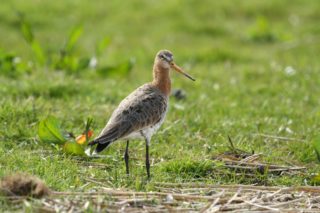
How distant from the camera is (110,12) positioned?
15414mm

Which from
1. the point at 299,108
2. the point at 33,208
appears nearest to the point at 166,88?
the point at 33,208

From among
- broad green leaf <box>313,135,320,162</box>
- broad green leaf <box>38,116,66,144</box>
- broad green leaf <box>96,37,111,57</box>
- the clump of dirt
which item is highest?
broad green leaf <box>96,37,111,57</box>

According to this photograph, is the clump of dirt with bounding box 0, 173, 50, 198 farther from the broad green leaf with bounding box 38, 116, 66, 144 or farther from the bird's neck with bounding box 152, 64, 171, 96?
→ the bird's neck with bounding box 152, 64, 171, 96

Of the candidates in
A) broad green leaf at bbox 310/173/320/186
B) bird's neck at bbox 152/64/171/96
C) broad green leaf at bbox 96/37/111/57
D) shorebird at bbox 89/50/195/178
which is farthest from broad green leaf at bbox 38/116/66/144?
broad green leaf at bbox 96/37/111/57

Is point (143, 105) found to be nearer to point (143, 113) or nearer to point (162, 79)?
point (143, 113)

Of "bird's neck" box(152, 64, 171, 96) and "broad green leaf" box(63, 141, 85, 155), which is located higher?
"bird's neck" box(152, 64, 171, 96)

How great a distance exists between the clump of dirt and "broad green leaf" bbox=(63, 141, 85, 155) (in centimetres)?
155

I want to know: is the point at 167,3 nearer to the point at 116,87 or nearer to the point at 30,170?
the point at 116,87

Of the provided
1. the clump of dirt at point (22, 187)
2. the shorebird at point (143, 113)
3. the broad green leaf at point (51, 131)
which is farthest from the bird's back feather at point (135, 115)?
the clump of dirt at point (22, 187)

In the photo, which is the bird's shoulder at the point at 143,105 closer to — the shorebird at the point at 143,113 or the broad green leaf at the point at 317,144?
A: the shorebird at the point at 143,113

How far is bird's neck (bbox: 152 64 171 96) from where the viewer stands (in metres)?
7.46

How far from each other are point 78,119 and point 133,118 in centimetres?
186

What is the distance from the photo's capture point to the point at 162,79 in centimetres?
749

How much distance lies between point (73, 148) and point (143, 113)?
2.57 feet
